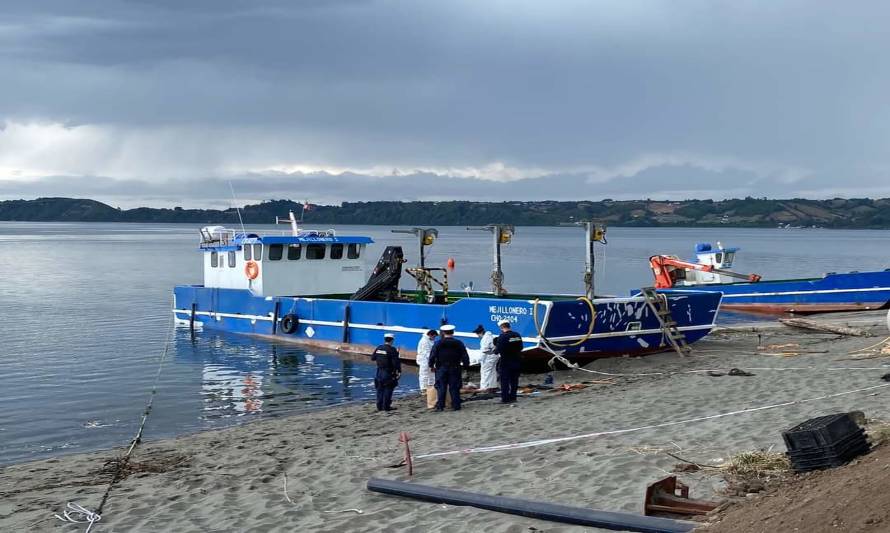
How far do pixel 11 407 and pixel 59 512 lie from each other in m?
10.2

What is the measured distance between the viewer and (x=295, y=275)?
27812 millimetres

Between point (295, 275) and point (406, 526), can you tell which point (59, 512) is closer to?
point (406, 526)

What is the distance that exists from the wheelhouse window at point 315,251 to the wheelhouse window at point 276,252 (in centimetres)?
92

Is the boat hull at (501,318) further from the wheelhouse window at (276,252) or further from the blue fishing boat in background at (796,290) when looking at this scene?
the blue fishing boat in background at (796,290)

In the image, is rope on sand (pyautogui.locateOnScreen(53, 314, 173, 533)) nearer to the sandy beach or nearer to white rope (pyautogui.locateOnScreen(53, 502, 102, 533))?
white rope (pyautogui.locateOnScreen(53, 502, 102, 533))

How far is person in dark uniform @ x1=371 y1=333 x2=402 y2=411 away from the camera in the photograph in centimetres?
1451

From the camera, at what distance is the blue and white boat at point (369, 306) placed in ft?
61.3

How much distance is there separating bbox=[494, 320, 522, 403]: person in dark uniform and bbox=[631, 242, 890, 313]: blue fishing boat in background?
634 inches

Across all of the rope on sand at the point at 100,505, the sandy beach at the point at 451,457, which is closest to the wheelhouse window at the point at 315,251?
the rope on sand at the point at 100,505

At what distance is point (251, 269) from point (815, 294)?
21323 millimetres

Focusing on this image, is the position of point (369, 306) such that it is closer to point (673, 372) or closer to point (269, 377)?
point (269, 377)

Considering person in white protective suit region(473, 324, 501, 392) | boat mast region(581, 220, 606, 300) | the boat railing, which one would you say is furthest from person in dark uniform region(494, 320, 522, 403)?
the boat railing

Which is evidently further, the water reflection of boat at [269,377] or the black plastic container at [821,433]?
the water reflection of boat at [269,377]

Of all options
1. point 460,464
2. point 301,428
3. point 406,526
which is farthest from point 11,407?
point 406,526
